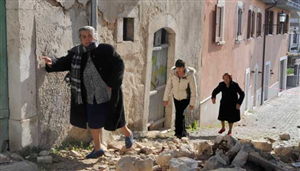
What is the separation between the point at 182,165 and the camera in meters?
5.28

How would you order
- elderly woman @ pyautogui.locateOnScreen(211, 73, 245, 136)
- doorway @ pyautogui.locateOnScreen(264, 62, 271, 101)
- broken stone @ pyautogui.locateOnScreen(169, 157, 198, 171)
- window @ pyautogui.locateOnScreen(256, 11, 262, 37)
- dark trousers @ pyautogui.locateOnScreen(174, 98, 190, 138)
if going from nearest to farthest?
broken stone @ pyautogui.locateOnScreen(169, 157, 198, 171) < dark trousers @ pyautogui.locateOnScreen(174, 98, 190, 138) < elderly woman @ pyautogui.locateOnScreen(211, 73, 245, 136) < window @ pyautogui.locateOnScreen(256, 11, 262, 37) < doorway @ pyautogui.locateOnScreen(264, 62, 271, 101)

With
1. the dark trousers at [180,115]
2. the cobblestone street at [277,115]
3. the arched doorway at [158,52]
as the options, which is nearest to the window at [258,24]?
the cobblestone street at [277,115]

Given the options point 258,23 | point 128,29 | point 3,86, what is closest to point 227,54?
point 258,23

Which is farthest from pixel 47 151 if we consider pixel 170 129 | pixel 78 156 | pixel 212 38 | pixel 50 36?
pixel 212 38

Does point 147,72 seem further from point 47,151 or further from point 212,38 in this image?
point 212,38

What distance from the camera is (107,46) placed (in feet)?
19.1

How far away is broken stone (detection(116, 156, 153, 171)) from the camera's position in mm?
5340

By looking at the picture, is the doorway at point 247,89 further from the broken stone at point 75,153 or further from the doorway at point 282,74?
the broken stone at point 75,153

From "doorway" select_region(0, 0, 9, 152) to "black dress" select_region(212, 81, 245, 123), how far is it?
16.3 feet

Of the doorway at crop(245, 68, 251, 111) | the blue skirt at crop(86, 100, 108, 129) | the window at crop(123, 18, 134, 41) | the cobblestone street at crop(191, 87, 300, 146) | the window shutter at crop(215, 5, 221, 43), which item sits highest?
the window shutter at crop(215, 5, 221, 43)

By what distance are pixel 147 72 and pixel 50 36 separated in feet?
10.00

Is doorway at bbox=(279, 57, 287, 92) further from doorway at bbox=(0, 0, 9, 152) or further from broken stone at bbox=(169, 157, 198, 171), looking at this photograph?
doorway at bbox=(0, 0, 9, 152)

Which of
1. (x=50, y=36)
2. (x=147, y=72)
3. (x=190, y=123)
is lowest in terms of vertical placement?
(x=190, y=123)

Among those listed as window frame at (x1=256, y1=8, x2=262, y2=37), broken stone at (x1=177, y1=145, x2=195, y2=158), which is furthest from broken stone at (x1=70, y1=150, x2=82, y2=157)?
window frame at (x1=256, y1=8, x2=262, y2=37)
